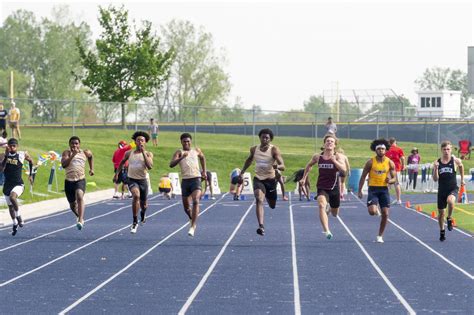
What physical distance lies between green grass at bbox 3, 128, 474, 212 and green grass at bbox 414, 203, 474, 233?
15975 millimetres

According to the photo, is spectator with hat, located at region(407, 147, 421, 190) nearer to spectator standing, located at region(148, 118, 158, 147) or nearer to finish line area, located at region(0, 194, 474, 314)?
spectator standing, located at region(148, 118, 158, 147)

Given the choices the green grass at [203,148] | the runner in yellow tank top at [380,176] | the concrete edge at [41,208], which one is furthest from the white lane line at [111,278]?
the green grass at [203,148]

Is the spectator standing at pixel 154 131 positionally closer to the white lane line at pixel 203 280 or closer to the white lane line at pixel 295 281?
the white lane line at pixel 203 280

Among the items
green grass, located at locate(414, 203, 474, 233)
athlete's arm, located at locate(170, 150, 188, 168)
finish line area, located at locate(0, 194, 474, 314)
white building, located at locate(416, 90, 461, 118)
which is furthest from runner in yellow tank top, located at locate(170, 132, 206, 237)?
white building, located at locate(416, 90, 461, 118)

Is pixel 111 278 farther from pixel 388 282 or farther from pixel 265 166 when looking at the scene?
pixel 265 166

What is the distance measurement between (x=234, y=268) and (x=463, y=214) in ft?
47.3

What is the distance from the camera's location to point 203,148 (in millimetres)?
61094

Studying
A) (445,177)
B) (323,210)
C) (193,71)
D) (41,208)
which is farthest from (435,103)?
(323,210)

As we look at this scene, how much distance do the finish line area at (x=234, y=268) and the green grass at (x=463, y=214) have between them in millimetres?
787

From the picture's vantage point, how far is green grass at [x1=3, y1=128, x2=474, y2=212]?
52766mm

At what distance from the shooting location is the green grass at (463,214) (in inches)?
1026

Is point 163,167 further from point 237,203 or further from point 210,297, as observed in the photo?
point 210,297

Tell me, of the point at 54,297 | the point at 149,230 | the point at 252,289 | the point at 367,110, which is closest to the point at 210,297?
the point at 252,289

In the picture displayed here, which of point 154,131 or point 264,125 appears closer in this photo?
point 154,131
